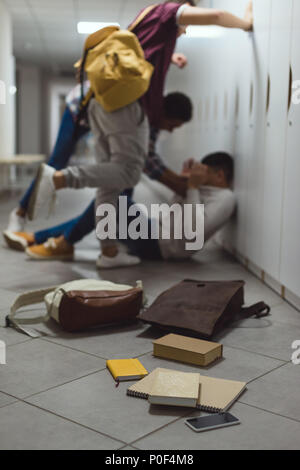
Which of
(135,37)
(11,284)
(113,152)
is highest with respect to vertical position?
(135,37)

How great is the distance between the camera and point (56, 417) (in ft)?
4.25

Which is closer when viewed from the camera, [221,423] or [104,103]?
[221,423]

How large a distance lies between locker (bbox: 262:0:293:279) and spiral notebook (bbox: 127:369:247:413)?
3.64 ft

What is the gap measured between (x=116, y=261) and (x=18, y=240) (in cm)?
77

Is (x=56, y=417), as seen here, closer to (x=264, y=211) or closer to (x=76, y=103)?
(x=264, y=211)

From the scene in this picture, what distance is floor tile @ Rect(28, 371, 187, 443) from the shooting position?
126 centimetres

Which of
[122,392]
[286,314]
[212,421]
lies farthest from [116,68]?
[212,421]

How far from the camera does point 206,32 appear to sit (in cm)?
435

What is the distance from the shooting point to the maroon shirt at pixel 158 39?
281 centimetres

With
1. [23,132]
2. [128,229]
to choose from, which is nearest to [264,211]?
[128,229]

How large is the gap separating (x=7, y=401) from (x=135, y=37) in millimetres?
1949

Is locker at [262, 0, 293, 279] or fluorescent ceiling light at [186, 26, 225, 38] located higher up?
fluorescent ceiling light at [186, 26, 225, 38]

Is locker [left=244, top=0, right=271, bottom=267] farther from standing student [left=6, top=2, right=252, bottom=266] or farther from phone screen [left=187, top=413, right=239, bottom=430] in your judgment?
phone screen [left=187, top=413, right=239, bottom=430]

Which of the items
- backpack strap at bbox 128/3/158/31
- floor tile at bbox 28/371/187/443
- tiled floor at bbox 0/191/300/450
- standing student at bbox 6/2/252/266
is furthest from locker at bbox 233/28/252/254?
floor tile at bbox 28/371/187/443
